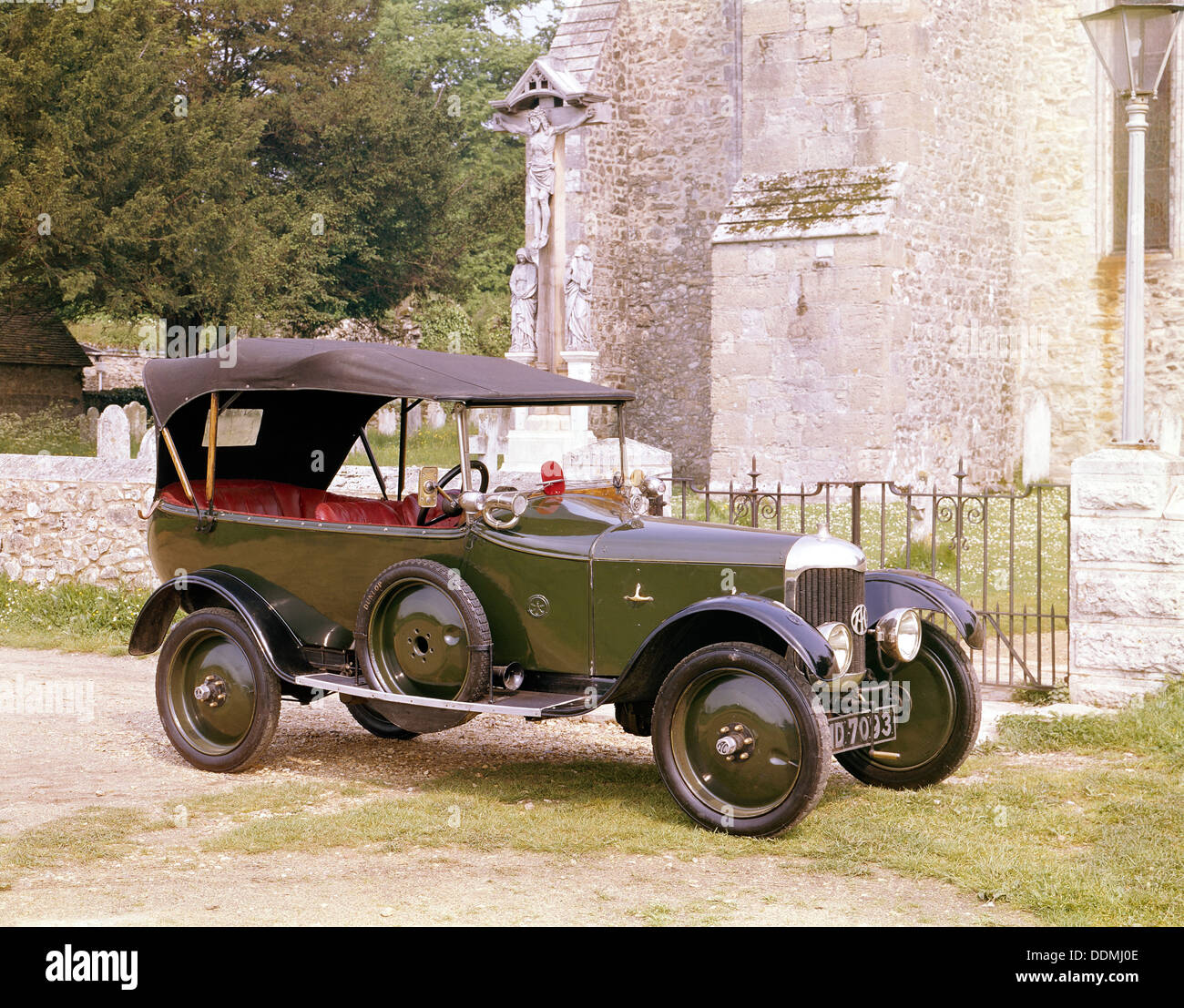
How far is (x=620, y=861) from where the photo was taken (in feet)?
18.4

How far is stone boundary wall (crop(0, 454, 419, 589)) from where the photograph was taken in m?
11.8

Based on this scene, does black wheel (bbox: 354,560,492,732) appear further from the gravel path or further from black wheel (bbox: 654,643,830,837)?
black wheel (bbox: 654,643,830,837)

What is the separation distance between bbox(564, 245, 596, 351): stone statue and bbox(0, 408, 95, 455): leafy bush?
11071 millimetres

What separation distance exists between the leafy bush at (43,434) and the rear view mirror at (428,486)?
20844 millimetres

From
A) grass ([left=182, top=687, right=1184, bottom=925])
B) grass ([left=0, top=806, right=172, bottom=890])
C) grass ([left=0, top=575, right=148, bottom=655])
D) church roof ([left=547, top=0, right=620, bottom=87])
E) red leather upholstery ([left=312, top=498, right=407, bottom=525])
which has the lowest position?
grass ([left=182, top=687, right=1184, bottom=925])

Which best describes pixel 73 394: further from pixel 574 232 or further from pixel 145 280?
pixel 574 232

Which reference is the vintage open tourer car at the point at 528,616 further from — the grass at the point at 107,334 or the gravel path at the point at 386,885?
the grass at the point at 107,334

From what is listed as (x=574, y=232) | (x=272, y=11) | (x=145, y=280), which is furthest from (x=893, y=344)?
(x=272, y=11)

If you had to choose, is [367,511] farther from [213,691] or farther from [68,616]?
[68,616]

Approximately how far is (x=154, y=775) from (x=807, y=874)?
11.3ft

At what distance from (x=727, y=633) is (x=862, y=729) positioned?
721 mm

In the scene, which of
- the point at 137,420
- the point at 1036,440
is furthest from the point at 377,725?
the point at 137,420

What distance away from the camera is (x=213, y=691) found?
7266mm

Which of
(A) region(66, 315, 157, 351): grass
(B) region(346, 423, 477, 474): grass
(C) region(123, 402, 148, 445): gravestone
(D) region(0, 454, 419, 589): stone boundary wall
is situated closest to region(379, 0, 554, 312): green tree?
(A) region(66, 315, 157, 351): grass
